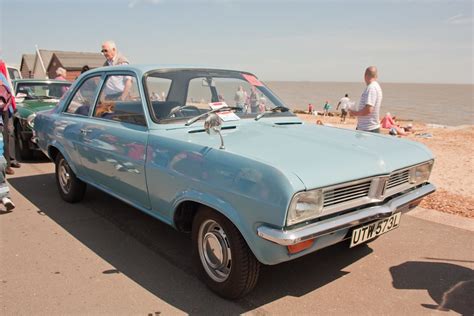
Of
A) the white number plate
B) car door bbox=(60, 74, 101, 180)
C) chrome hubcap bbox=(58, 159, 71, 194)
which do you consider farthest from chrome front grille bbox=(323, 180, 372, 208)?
chrome hubcap bbox=(58, 159, 71, 194)

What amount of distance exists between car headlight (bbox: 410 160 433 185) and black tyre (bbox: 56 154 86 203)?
389 cm

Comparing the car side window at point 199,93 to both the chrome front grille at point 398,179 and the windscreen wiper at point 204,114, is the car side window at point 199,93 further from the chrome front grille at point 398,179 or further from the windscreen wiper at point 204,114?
the chrome front grille at point 398,179

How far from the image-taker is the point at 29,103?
310 inches

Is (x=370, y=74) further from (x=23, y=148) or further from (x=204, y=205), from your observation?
(x=23, y=148)

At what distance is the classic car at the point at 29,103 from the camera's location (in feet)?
24.2

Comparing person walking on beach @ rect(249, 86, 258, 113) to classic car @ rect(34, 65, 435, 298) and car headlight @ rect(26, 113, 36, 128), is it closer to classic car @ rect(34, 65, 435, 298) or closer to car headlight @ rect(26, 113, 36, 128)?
classic car @ rect(34, 65, 435, 298)

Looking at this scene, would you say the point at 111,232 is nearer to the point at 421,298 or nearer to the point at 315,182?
the point at 315,182

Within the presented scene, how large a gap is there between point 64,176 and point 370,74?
15.4ft

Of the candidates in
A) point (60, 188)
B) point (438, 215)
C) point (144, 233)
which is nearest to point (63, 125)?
point (60, 188)

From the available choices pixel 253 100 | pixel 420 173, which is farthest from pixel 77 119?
pixel 420 173

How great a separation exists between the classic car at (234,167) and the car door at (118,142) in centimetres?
1

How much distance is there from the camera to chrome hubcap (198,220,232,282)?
2795 mm

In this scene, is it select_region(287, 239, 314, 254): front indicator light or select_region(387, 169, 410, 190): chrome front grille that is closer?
select_region(287, 239, 314, 254): front indicator light

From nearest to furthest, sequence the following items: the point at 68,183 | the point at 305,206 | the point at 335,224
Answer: the point at 305,206 → the point at 335,224 → the point at 68,183
